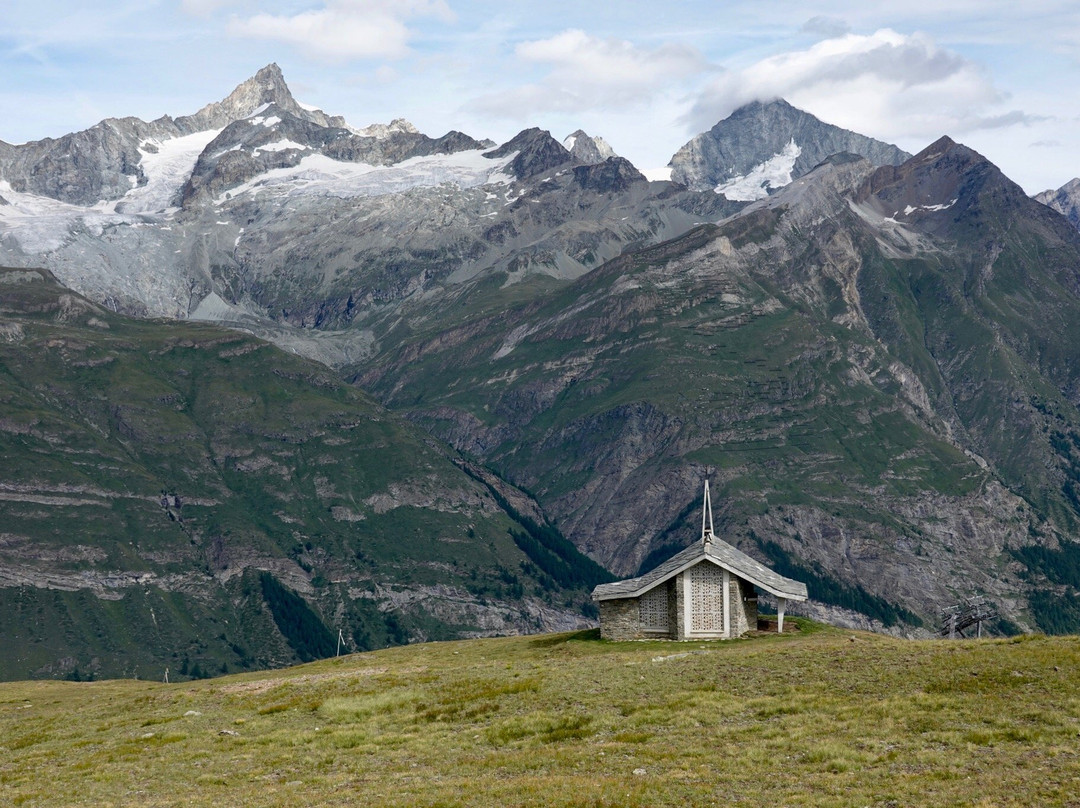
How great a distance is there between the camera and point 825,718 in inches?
2227

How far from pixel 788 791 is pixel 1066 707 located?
48.9ft

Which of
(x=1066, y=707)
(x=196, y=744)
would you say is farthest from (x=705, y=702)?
(x=196, y=744)

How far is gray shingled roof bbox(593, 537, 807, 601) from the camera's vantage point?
323 ft

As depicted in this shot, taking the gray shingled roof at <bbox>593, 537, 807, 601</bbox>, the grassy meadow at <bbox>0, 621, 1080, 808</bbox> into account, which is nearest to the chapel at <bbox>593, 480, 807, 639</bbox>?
the gray shingled roof at <bbox>593, 537, 807, 601</bbox>

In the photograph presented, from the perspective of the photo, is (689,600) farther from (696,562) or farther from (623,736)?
(623,736)

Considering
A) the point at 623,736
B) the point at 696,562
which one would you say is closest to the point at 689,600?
the point at 696,562

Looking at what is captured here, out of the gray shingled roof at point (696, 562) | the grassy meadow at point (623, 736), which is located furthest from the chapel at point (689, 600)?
the grassy meadow at point (623, 736)

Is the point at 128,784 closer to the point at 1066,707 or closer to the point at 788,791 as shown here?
the point at 788,791

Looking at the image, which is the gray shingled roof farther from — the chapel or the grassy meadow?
the grassy meadow

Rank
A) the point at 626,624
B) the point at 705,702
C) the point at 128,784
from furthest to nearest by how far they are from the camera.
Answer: the point at 626,624
the point at 705,702
the point at 128,784

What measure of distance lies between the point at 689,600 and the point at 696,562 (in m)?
2.73

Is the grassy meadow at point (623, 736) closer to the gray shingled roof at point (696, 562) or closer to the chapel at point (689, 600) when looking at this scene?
the chapel at point (689, 600)

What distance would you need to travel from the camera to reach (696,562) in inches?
3861

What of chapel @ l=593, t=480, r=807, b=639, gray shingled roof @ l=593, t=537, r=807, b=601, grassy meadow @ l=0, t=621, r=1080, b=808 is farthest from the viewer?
gray shingled roof @ l=593, t=537, r=807, b=601
